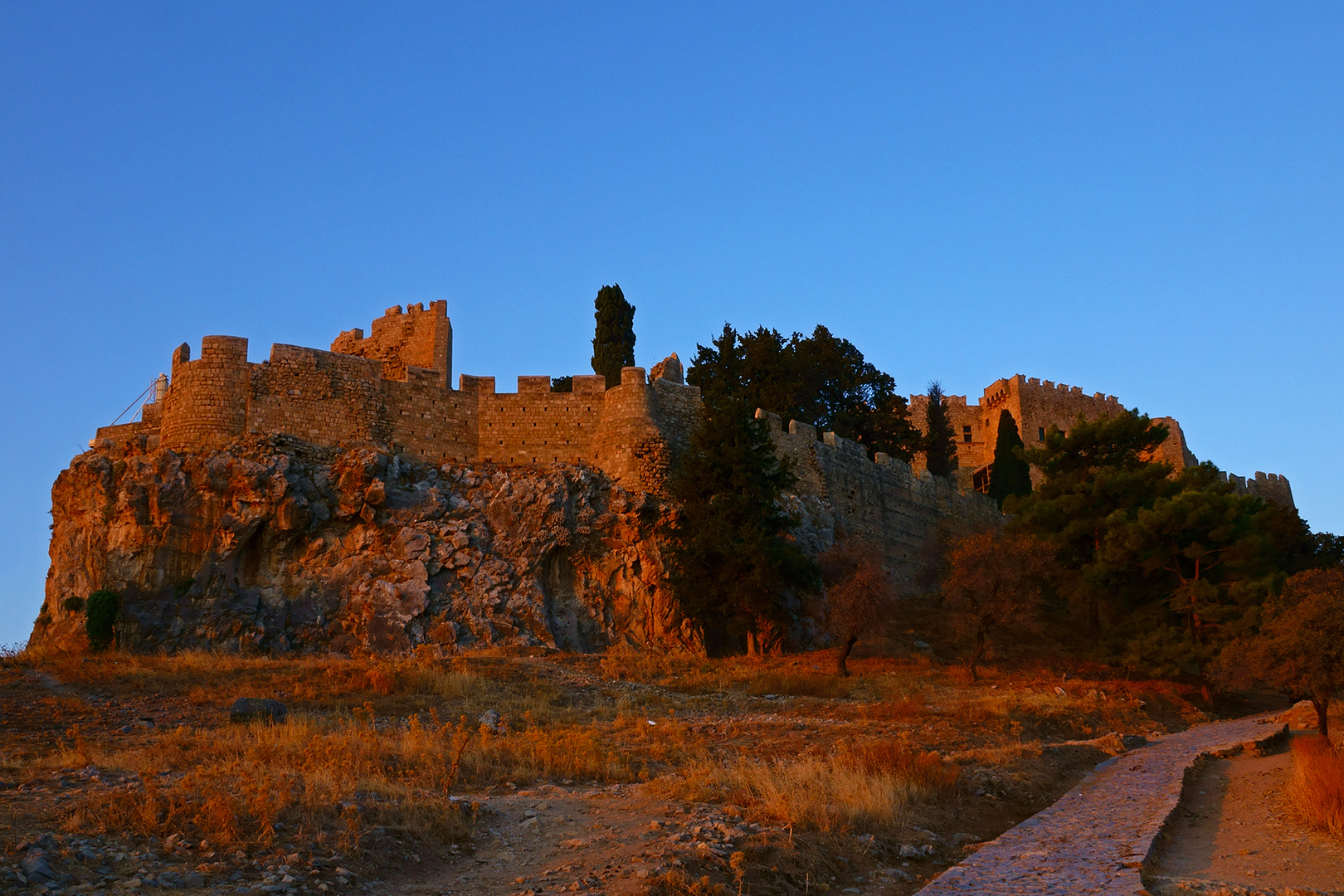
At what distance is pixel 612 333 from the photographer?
133ft

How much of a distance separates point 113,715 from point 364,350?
17.9m

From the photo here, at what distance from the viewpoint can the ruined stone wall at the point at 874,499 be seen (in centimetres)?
3484

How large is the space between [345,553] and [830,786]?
19.0 m

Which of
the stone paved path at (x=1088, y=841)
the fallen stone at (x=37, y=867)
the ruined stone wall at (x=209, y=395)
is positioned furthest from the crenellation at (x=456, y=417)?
the fallen stone at (x=37, y=867)

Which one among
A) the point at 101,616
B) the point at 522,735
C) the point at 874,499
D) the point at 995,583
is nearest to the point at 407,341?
the point at 101,616

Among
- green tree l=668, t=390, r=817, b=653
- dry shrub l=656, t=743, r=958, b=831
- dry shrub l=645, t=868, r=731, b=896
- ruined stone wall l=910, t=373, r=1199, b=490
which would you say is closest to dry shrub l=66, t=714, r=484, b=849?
dry shrub l=645, t=868, r=731, b=896

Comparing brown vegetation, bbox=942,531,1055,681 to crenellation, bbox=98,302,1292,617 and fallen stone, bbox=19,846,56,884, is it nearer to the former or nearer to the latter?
crenellation, bbox=98,302,1292,617

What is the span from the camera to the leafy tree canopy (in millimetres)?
42031

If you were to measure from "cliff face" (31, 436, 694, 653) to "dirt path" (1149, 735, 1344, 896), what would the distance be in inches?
616

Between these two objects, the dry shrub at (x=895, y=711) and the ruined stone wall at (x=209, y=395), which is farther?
the ruined stone wall at (x=209, y=395)

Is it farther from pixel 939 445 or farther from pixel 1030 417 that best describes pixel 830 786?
pixel 1030 417

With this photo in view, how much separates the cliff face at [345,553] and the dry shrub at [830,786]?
14.5m

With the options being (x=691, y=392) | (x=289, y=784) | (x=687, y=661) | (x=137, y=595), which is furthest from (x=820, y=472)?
(x=289, y=784)

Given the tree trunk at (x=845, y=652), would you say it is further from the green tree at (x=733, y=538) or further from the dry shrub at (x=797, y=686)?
the green tree at (x=733, y=538)
